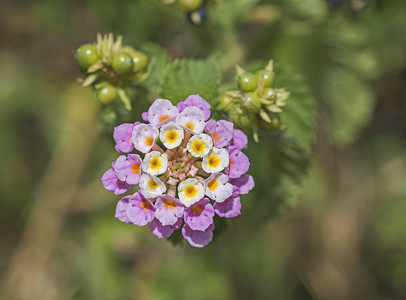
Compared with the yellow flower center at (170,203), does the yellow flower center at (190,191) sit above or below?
above

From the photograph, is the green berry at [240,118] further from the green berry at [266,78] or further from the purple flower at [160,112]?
the purple flower at [160,112]

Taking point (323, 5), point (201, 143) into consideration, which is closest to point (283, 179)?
point (201, 143)

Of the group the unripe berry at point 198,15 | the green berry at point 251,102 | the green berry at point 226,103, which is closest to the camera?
the green berry at point 251,102

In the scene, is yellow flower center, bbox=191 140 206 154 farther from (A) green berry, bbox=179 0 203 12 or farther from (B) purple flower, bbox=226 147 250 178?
(A) green berry, bbox=179 0 203 12

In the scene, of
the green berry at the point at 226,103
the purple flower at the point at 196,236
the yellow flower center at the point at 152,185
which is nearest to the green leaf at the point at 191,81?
the green berry at the point at 226,103

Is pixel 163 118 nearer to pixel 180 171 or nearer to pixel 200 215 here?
pixel 180 171

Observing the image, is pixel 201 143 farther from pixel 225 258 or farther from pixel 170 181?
pixel 225 258

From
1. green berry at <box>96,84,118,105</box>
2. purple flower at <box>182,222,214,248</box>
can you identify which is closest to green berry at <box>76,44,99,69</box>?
green berry at <box>96,84,118,105</box>

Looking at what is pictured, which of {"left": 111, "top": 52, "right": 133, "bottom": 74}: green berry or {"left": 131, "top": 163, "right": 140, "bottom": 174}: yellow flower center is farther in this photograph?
{"left": 111, "top": 52, "right": 133, "bottom": 74}: green berry

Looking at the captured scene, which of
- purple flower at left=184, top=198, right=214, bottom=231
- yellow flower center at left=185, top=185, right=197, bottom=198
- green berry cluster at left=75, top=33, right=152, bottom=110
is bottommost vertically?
purple flower at left=184, top=198, right=214, bottom=231
